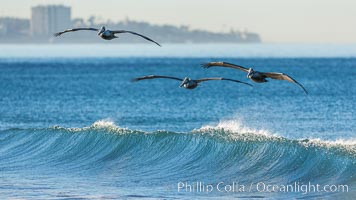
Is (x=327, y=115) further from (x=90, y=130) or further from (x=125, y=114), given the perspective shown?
(x=90, y=130)

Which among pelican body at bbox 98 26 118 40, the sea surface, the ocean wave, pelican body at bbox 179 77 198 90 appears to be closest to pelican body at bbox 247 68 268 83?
pelican body at bbox 179 77 198 90

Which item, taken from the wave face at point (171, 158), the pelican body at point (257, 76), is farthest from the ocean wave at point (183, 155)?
the pelican body at point (257, 76)

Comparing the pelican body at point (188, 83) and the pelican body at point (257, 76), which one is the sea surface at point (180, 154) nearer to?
the pelican body at point (188, 83)

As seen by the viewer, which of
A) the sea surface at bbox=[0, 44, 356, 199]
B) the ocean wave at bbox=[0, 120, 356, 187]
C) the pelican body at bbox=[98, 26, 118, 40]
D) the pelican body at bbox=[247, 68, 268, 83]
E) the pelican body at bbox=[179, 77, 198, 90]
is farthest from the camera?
the ocean wave at bbox=[0, 120, 356, 187]

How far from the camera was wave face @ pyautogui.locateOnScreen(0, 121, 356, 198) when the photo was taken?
34719 millimetres

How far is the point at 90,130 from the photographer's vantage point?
4566 centimetres

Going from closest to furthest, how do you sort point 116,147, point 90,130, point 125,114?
point 116,147 → point 90,130 → point 125,114

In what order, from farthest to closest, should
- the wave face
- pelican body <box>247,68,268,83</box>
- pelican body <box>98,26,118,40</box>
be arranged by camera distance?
the wave face
pelican body <box>98,26,118,40</box>
pelican body <box>247,68,268,83</box>

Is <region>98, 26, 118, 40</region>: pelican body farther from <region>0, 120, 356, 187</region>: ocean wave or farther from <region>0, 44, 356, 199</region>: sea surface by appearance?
<region>0, 120, 356, 187</region>: ocean wave

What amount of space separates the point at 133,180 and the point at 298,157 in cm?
546

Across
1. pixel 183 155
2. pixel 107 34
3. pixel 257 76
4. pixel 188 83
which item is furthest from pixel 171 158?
pixel 257 76

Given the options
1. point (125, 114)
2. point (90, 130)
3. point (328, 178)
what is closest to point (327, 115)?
point (125, 114)

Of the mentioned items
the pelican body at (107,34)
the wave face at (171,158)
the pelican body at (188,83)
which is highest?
the pelican body at (107,34)

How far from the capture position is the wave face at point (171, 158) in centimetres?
3472
